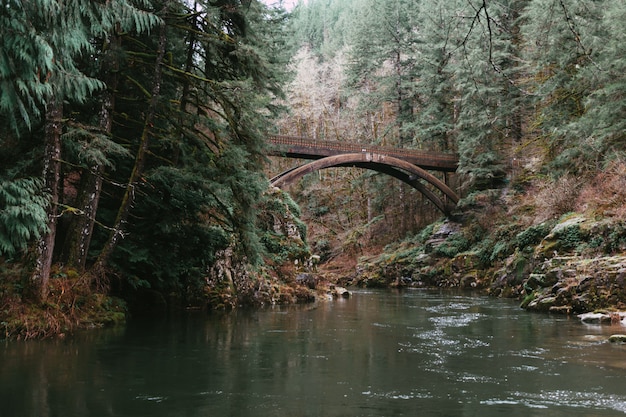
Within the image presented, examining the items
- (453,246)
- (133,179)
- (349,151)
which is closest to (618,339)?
(133,179)

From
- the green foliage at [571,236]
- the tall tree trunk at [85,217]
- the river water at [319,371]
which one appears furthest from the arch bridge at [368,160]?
the river water at [319,371]

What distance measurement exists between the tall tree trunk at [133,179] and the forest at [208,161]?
0.13 feet

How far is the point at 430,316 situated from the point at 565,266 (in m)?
3.18

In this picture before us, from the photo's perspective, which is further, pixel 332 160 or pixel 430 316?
pixel 332 160

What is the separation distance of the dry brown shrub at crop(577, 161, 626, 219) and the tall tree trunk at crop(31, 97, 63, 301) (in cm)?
1142

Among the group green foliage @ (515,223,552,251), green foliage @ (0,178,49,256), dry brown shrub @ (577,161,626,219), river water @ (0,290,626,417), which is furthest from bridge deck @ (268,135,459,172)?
green foliage @ (0,178,49,256)

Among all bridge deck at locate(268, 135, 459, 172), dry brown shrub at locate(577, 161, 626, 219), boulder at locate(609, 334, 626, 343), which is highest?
bridge deck at locate(268, 135, 459, 172)

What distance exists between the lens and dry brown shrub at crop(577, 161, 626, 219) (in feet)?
42.3

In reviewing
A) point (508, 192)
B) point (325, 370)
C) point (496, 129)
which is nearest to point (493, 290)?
point (508, 192)

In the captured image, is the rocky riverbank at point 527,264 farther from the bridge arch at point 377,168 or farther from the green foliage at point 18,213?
the green foliage at point 18,213

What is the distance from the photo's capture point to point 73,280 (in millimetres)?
8891

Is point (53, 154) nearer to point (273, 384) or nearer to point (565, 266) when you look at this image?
point (273, 384)

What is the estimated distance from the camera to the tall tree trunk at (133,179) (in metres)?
9.64

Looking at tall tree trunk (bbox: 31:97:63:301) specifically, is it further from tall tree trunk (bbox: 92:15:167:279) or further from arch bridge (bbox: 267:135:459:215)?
arch bridge (bbox: 267:135:459:215)
